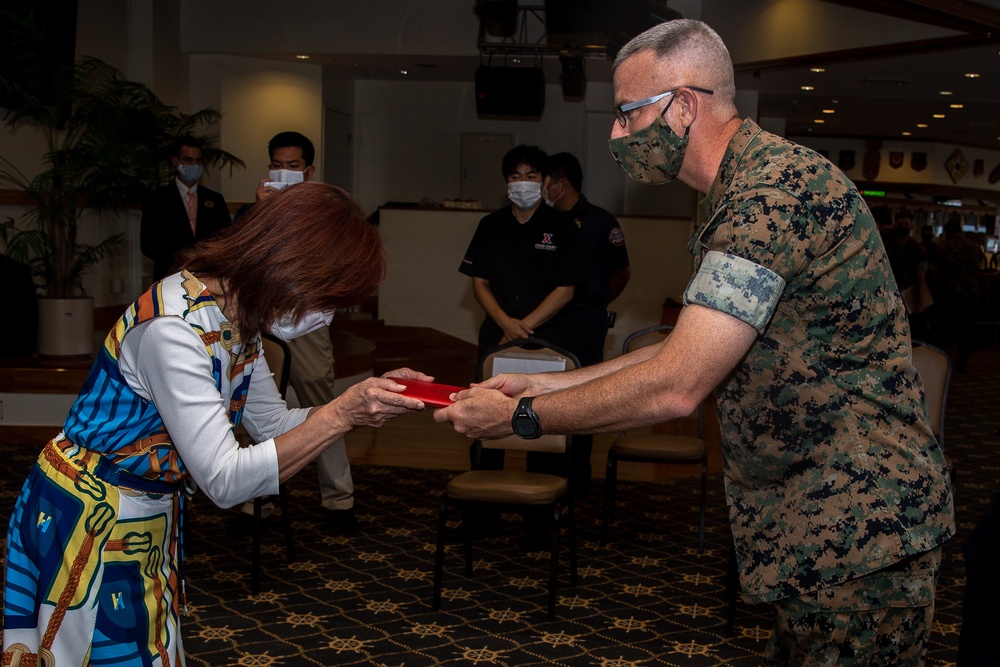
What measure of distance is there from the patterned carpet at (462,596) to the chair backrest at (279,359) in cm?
82

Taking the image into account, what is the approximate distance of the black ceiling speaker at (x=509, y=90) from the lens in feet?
32.3

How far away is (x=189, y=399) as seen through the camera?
5.28 feet

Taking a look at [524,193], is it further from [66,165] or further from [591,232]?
[66,165]

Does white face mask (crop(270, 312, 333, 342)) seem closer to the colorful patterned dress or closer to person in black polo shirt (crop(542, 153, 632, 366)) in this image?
the colorful patterned dress

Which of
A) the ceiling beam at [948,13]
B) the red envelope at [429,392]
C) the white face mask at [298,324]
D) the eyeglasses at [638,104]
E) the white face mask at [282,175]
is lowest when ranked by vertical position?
the red envelope at [429,392]

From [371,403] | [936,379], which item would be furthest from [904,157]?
[371,403]

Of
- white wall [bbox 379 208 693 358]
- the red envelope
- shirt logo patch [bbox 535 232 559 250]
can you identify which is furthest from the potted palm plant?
the red envelope

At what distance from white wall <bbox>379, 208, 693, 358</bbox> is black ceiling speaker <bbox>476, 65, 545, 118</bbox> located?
121 cm

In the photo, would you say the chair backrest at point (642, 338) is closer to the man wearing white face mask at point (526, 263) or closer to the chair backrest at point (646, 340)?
the chair backrest at point (646, 340)

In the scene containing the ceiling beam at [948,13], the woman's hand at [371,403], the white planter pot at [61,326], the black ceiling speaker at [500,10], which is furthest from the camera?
the black ceiling speaker at [500,10]

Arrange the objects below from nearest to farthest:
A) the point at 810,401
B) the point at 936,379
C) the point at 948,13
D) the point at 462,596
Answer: the point at 810,401, the point at 462,596, the point at 936,379, the point at 948,13

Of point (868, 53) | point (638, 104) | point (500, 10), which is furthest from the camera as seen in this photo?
point (868, 53)

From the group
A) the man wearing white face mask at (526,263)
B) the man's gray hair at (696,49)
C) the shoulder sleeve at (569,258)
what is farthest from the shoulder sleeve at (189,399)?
the shoulder sleeve at (569,258)

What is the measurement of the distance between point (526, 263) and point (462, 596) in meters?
1.69
